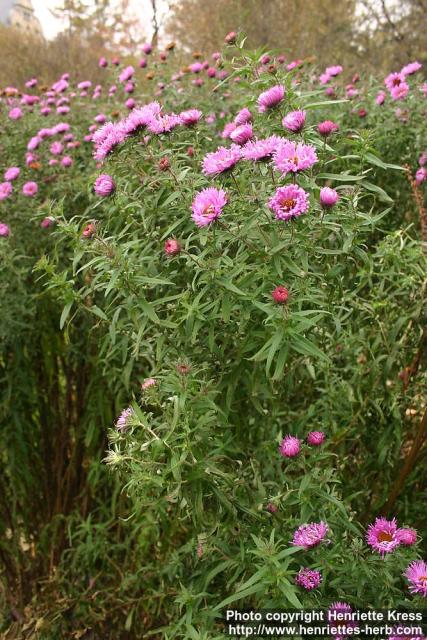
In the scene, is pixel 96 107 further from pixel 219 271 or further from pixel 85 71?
pixel 85 71

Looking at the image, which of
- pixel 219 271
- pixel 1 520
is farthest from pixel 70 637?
pixel 219 271

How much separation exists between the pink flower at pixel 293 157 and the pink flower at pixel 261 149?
0.02 meters

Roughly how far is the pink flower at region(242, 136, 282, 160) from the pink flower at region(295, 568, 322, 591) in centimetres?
98

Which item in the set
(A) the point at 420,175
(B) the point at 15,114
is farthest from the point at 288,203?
(B) the point at 15,114

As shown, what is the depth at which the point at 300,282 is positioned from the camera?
1.64 meters

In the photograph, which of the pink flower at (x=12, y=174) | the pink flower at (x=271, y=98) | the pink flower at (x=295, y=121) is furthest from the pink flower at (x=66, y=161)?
the pink flower at (x=295, y=121)

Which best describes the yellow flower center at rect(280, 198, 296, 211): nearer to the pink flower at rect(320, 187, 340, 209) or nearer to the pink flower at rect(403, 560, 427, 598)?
the pink flower at rect(320, 187, 340, 209)

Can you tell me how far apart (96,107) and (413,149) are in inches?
72.4

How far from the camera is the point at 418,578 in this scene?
5.20ft

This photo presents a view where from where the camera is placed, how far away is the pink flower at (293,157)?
1554 mm

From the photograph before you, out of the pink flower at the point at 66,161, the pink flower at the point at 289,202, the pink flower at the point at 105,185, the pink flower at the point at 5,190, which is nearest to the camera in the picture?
the pink flower at the point at 289,202

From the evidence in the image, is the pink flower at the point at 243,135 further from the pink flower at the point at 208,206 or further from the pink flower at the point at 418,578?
the pink flower at the point at 418,578

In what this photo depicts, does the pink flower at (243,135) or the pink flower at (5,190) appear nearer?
the pink flower at (243,135)

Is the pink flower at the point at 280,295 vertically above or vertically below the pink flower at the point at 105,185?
below
